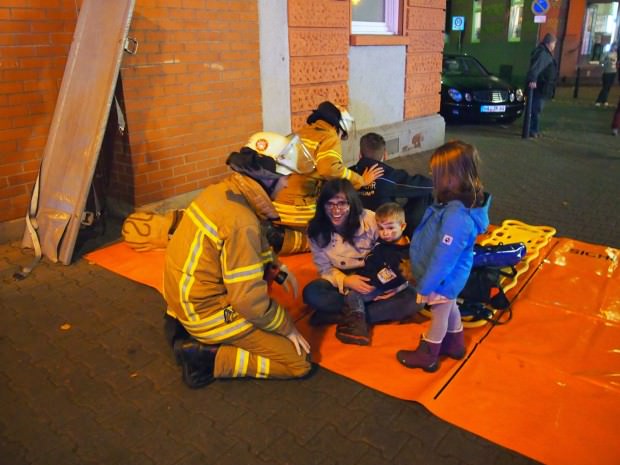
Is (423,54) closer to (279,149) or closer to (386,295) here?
(386,295)

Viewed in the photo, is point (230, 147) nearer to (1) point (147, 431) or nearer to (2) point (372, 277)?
(2) point (372, 277)

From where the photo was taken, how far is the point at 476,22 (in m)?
23.3

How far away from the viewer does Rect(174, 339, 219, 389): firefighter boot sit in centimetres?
294

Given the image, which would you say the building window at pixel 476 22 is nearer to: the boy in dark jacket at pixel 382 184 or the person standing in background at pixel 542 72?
the person standing in background at pixel 542 72

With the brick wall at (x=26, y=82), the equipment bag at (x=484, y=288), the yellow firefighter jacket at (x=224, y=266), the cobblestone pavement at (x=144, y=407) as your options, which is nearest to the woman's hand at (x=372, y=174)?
the equipment bag at (x=484, y=288)

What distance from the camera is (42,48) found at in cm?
479

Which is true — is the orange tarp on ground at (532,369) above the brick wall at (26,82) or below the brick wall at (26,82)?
below

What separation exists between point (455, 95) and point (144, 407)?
10443mm

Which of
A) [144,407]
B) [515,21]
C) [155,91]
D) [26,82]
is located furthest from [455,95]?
[515,21]

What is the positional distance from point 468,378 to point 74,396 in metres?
2.17

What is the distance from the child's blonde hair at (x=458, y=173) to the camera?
2.72 metres

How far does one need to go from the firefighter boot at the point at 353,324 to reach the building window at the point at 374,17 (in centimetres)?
536

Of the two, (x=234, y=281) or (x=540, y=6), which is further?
(x=540, y=6)

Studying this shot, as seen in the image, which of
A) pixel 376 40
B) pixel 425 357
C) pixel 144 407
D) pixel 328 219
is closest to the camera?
pixel 144 407
